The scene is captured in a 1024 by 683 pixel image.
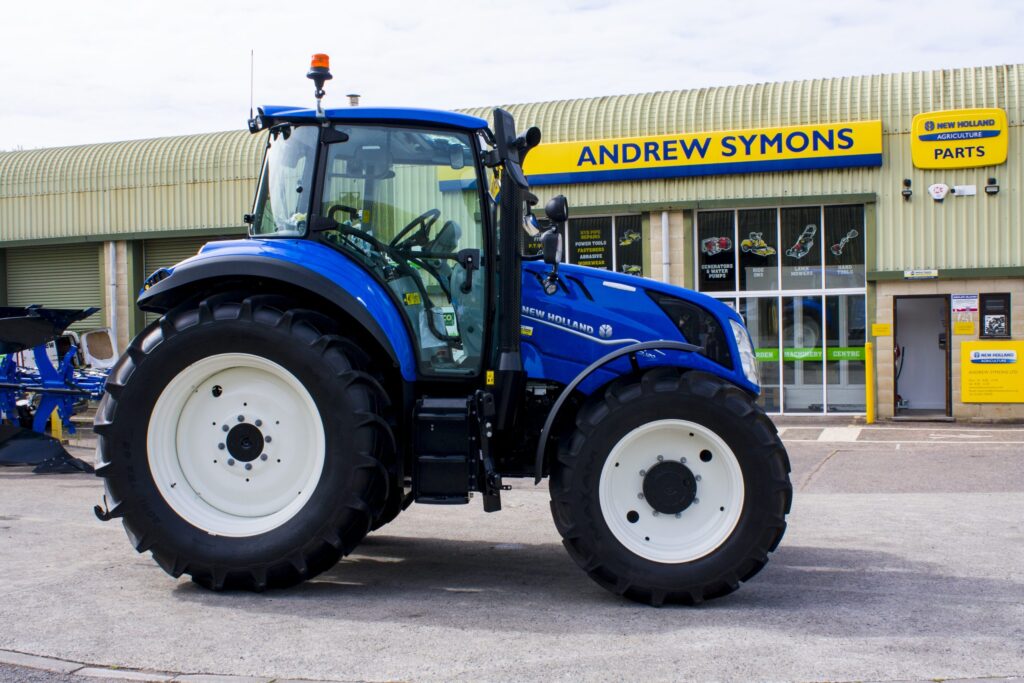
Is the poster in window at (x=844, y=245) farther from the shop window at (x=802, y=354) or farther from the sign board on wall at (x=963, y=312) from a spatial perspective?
the sign board on wall at (x=963, y=312)

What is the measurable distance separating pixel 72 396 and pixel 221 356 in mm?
7331

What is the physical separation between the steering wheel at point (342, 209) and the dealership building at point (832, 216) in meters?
13.7

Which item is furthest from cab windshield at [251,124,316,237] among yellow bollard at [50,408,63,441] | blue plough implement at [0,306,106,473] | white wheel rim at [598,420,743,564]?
yellow bollard at [50,408,63,441]

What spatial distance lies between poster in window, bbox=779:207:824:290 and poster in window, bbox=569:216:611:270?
11.1 feet

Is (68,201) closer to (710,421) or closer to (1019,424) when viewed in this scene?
(1019,424)

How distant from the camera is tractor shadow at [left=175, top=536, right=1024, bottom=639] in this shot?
17.5 ft

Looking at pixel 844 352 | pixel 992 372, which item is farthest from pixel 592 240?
pixel 992 372

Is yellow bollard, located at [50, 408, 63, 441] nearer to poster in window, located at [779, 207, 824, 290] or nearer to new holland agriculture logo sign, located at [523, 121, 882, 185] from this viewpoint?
new holland agriculture logo sign, located at [523, 121, 882, 185]

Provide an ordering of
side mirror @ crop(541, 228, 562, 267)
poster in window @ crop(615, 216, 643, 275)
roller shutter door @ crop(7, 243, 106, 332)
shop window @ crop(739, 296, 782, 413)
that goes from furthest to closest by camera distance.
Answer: roller shutter door @ crop(7, 243, 106, 332), poster in window @ crop(615, 216, 643, 275), shop window @ crop(739, 296, 782, 413), side mirror @ crop(541, 228, 562, 267)

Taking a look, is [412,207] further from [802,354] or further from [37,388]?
[802,354]

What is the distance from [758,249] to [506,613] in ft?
52.0

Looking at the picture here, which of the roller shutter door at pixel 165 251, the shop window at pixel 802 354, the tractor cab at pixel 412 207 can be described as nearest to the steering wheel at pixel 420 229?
the tractor cab at pixel 412 207

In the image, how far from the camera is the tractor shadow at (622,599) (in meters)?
5.34

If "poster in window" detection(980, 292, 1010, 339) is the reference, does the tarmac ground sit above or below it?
below
